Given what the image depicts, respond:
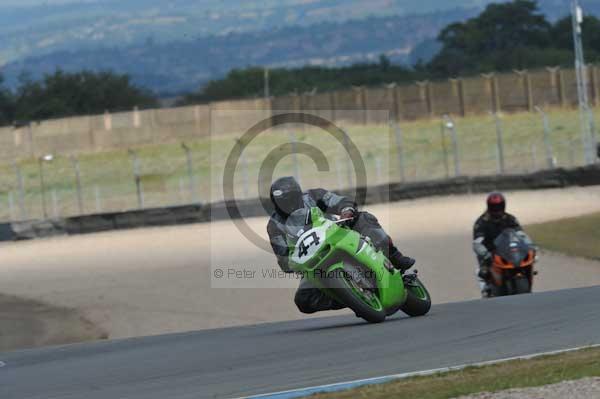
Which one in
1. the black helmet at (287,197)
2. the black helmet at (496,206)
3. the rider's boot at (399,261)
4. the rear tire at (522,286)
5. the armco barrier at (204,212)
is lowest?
the armco barrier at (204,212)

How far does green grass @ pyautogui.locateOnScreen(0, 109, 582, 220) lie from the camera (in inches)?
→ 1454

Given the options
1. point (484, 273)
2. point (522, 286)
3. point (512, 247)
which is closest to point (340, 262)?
point (512, 247)

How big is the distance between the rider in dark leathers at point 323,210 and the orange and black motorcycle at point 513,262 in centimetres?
271

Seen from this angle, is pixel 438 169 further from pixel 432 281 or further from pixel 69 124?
pixel 69 124

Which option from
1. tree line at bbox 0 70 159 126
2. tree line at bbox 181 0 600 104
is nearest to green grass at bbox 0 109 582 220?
tree line at bbox 0 70 159 126

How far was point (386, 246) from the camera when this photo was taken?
34.5 ft

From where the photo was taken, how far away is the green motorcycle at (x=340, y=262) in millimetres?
9812

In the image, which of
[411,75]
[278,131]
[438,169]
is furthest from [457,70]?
[438,169]

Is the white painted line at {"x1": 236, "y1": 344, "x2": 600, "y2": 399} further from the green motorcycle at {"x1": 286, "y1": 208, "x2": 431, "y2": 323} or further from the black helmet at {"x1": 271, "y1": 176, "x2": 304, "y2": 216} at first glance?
the black helmet at {"x1": 271, "y1": 176, "x2": 304, "y2": 216}

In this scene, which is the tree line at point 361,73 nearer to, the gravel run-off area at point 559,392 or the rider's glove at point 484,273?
the rider's glove at point 484,273

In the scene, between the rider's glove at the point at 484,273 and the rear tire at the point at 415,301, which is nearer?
the rear tire at the point at 415,301

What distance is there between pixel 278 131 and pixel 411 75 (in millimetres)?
38400

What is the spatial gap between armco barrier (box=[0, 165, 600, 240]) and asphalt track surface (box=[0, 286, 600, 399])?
1774 centimetres

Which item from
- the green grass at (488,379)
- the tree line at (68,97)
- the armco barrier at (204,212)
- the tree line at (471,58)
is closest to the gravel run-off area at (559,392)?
the green grass at (488,379)
